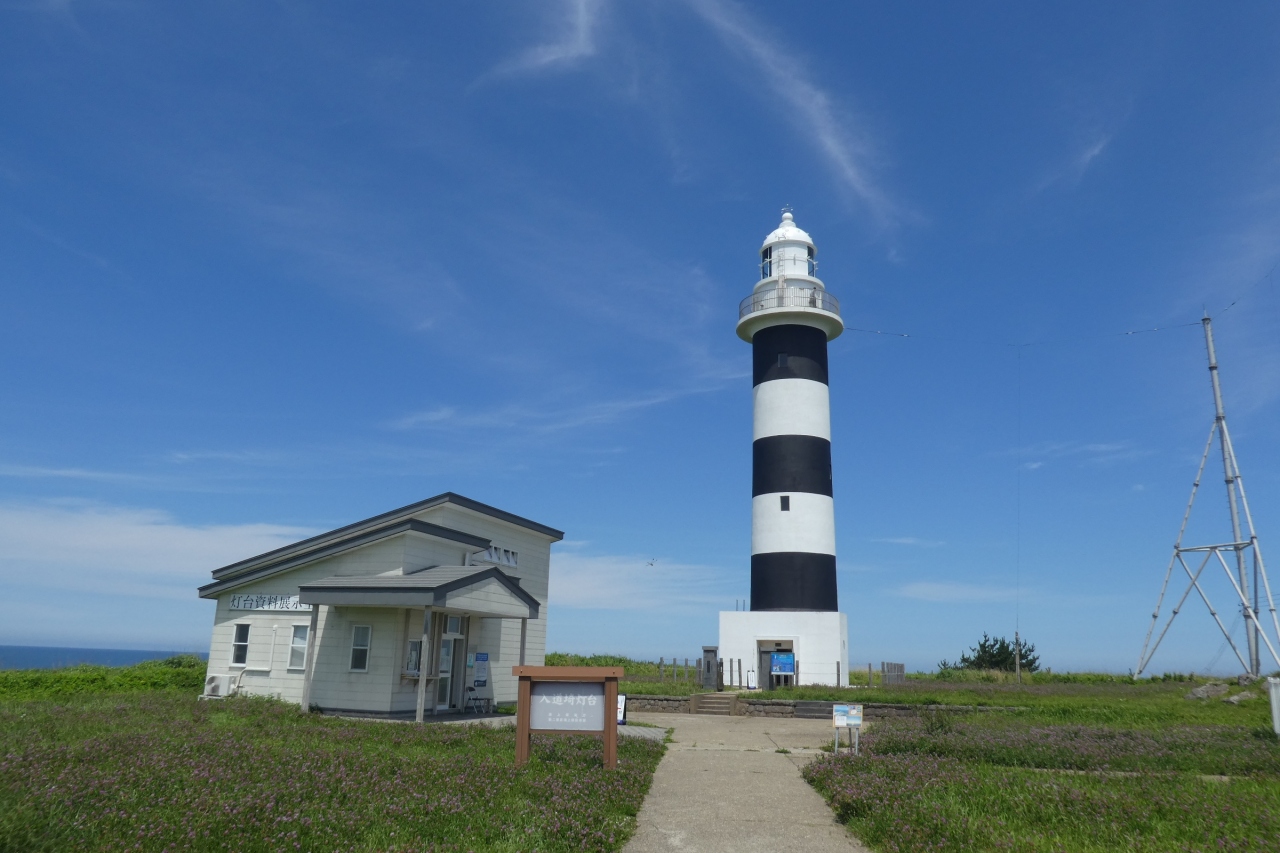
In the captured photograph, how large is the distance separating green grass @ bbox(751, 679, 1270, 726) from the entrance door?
10122mm

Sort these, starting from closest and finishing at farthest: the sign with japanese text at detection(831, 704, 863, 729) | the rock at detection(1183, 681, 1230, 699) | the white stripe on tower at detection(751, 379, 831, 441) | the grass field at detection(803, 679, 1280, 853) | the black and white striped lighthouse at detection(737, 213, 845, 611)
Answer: the grass field at detection(803, 679, 1280, 853) < the sign with japanese text at detection(831, 704, 863, 729) < the rock at detection(1183, 681, 1230, 699) < the black and white striped lighthouse at detection(737, 213, 845, 611) < the white stripe on tower at detection(751, 379, 831, 441)

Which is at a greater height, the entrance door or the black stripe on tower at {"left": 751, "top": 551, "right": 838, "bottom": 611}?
the black stripe on tower at {"left": 751, "top": 551, "right": 838, "bottom": 611}

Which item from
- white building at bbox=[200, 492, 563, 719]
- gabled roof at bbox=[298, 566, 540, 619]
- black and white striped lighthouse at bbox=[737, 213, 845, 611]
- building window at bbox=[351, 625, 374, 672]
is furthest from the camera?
black and white striped lighthouse at bbox=[737, 213, 845, 611]

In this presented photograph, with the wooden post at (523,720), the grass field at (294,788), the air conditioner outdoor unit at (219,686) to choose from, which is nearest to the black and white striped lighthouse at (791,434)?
the grass field at (294,788)

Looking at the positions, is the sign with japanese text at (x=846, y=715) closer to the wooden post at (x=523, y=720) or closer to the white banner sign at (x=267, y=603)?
the wooden post at (x=523, y=720)

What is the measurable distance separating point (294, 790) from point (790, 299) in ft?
89.8

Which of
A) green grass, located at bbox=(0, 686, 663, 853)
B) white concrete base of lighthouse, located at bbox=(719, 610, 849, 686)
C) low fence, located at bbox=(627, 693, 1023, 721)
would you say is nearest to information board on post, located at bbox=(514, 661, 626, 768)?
green grass, located at bbox=(0, 686, 663, 853)

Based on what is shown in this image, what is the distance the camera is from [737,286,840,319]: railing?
32.8 meters

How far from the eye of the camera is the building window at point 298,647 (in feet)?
68.9

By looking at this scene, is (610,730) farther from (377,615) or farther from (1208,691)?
(1208,691)

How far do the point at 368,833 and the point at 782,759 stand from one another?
9.33m

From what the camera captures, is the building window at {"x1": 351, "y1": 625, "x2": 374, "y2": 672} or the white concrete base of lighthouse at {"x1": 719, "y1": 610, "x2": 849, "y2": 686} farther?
the white concrete base of lighthouse at {"x1": 719, "y1": 610, "x2": 849, "y2": 686}

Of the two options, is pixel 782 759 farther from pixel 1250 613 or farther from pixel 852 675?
pixel 852 675

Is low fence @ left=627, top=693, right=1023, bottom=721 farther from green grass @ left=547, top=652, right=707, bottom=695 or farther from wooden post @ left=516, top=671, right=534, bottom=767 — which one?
wooden post @ left=516, top=671, right=534, bottom=767
